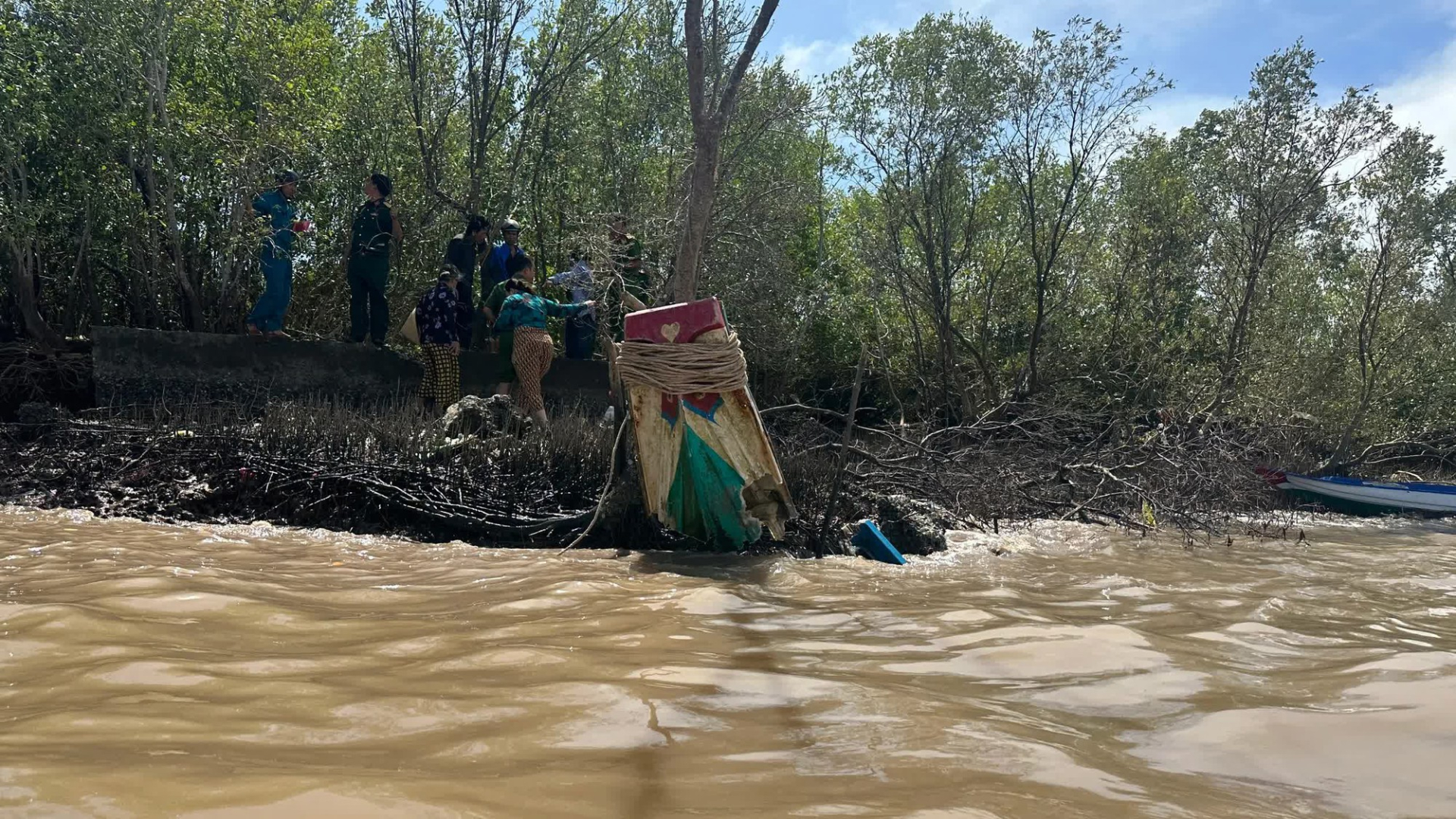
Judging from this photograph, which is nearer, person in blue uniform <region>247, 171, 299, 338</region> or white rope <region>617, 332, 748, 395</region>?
white rope <region>617, 332, 748, 395</region>

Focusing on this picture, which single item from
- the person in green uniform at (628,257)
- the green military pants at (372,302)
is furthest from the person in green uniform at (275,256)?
the person in green uniform at (628,257)

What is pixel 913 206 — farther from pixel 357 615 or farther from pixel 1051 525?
pixel 357 615

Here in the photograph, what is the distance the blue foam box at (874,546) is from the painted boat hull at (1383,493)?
11.0 m

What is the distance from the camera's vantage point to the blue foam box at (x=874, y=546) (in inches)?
218

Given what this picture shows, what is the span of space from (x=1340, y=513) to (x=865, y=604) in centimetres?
1338

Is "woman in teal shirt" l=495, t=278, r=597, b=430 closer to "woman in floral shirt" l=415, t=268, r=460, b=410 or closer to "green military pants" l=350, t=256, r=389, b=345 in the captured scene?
"woman in floral shirt" l=415, t=268, r=460, b=410

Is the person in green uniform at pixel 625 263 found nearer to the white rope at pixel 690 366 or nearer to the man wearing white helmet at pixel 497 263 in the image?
the man wearing white helmet at pixel 497 263

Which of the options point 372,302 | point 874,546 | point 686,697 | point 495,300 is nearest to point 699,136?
Answer: point 874,546

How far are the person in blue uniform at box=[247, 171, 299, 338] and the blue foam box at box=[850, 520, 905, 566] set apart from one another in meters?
6.97

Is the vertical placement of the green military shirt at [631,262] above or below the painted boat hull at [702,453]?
above

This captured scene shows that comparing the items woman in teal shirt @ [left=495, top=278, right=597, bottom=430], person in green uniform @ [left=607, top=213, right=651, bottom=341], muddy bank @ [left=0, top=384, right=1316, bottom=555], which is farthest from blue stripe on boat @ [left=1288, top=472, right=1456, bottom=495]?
woman in teal shirt @ [left=495, top=278, right=597, bottom=430]

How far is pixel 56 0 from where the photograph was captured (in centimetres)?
1066

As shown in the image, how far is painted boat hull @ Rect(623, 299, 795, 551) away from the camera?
Answer: 5.22 metres

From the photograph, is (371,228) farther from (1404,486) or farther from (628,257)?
(1404,486)
